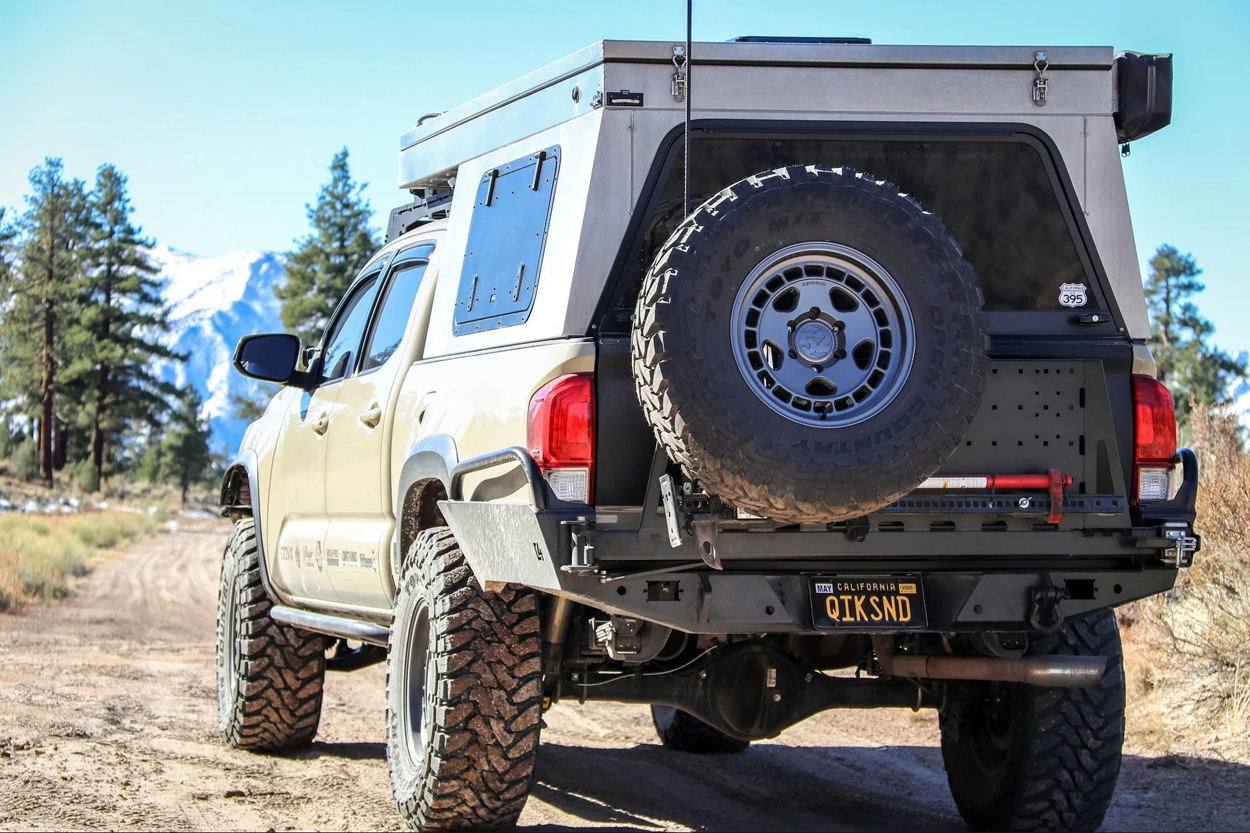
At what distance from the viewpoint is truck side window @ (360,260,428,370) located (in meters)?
6.42

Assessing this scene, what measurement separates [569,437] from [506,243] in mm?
1048

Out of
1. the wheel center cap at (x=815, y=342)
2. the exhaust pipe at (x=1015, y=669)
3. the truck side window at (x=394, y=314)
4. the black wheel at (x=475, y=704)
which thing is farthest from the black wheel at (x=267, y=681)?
the wheel center cap at (x=815, y=342)

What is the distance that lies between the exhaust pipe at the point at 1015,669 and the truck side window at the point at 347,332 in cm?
309

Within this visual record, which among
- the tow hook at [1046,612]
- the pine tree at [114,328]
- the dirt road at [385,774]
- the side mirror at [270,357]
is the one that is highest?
the pine tree at [114,328]

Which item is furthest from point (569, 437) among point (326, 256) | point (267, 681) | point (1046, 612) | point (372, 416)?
A: point (326, 256)

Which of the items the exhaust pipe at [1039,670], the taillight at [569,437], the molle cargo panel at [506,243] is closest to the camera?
the taillight at [569,437]

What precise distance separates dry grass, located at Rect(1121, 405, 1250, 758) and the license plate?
3678mm

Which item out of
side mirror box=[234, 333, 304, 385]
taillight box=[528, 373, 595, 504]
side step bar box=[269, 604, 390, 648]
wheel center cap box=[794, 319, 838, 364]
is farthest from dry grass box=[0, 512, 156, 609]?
wheel center cap box=[794, 319, 838, 364]

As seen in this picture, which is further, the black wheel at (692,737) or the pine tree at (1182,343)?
the pine tree at (1182,343)

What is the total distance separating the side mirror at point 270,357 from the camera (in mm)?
6949

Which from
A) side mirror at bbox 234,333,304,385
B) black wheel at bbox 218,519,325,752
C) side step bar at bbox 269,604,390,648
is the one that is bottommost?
black wheel at bbox 218,519,325,752

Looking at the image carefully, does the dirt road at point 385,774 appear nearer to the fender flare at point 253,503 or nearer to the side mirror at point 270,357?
the fender flare at point 253,503

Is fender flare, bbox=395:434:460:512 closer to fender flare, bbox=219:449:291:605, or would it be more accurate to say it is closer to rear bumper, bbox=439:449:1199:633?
rear bumper, bbox=439:449:1199:633

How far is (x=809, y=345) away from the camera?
167 inches
